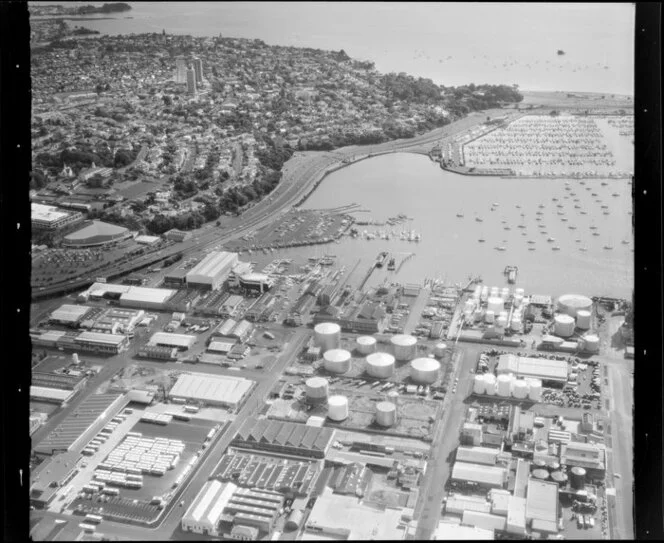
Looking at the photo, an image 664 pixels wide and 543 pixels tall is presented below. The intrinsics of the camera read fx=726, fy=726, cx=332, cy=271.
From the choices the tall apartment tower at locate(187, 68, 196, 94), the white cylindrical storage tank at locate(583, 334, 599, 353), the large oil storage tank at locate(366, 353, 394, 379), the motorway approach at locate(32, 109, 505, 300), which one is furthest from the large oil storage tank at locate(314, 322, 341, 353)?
the tall apartment tower at locate(187, 68, 196, 94)

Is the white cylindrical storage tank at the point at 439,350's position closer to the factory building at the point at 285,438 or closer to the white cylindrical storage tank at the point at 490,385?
the white cylindrical storage tank at the point at 490,385

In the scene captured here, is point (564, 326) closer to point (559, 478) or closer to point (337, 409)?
point (559, 478)

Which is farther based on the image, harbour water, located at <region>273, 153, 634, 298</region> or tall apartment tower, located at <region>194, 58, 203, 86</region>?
tall apartment tower, located at <region>194, 58, 203, 86</region>

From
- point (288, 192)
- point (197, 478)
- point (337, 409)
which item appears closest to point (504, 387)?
point (337, 409)

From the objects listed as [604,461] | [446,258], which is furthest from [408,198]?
[604,461]

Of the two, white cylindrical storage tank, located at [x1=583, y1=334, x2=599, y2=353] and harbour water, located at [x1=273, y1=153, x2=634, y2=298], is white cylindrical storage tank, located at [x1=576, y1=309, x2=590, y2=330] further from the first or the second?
harbour water, located at [x1=273, y1=153, x2=634, y2=298]

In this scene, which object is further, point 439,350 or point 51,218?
point 51,218

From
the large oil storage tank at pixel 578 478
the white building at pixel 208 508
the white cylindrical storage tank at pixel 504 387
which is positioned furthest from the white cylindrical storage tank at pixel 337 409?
Result: the large oil storage tank at pixel 578 478
